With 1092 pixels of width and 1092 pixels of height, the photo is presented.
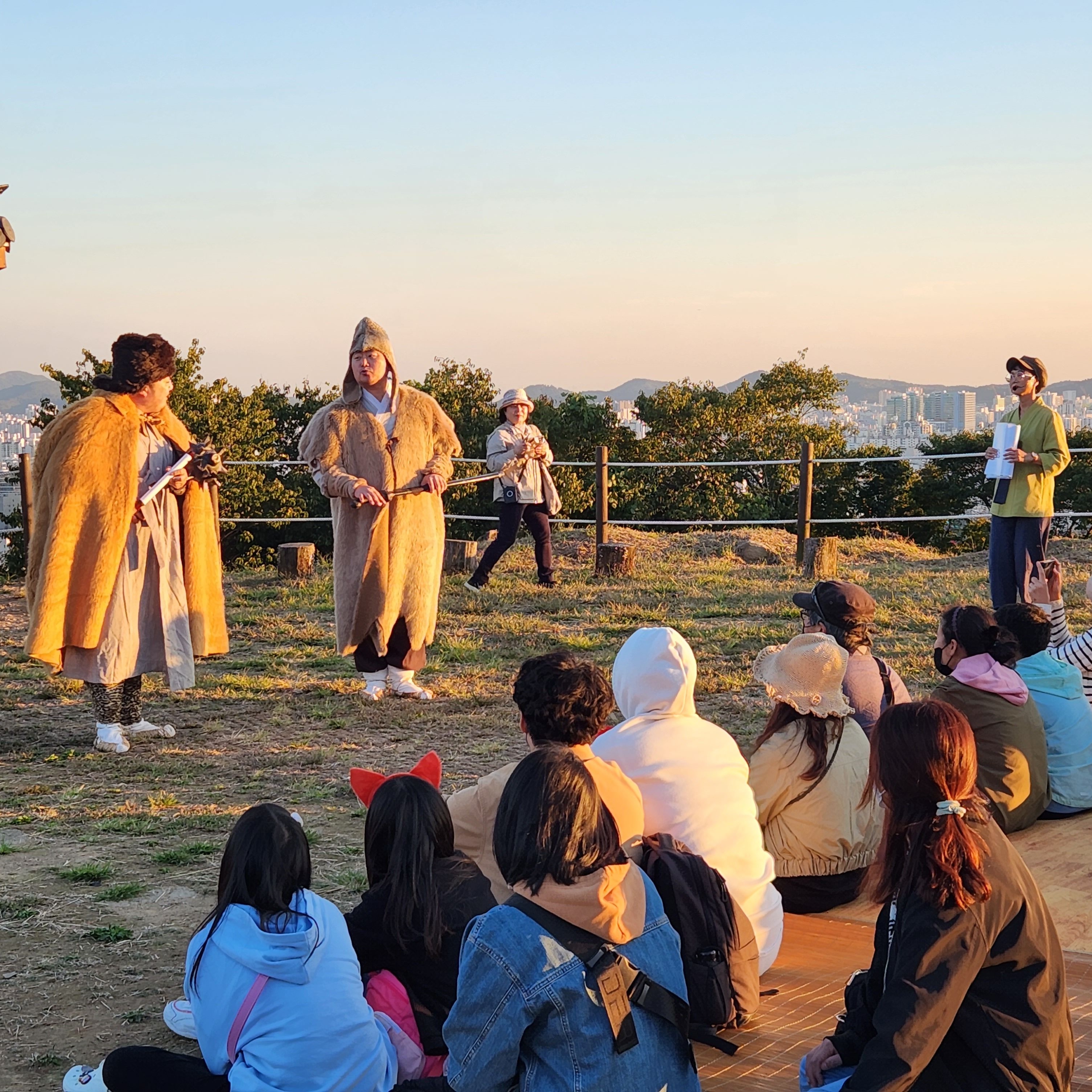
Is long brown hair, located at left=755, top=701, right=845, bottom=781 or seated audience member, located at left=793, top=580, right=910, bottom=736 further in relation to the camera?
seated audience member, located at left=793, top=580, right=910, bottom=736

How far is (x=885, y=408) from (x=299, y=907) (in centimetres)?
8661

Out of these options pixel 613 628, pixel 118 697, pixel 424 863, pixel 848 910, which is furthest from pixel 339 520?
pixel 424 863

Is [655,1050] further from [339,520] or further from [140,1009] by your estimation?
[339,520]

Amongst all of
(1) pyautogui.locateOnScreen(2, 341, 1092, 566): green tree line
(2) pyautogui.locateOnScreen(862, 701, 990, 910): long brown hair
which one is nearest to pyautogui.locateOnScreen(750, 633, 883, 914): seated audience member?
(2) pyautogui.locateOnScreen(862, 701, 990, 910): long brown hair

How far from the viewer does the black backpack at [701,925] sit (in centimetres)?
268

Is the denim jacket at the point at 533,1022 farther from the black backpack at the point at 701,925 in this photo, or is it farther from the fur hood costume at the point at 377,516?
the fur hood costume at the point at 377,516

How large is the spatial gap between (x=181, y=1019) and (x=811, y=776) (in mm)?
1733

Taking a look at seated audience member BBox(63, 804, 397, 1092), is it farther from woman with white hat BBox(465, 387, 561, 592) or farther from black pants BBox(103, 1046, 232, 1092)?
woman with white hat BBox(465, 387, 561, 592)

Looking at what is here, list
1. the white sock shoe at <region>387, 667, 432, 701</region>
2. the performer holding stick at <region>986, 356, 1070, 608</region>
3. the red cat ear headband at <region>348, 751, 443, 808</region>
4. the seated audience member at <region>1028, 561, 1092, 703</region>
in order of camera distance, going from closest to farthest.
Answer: the red cat ear headband at <region>348, 751, 443, 808</region>
the seated audience member at <region>1028, 561, 1092, 703</region>
the white sock shoe at <region>387, 667, 432, 701</region>
the performer holding stick at <region>986, 356, 1070, 608</region>

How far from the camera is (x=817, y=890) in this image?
372cm

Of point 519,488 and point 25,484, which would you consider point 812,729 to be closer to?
point 519,488

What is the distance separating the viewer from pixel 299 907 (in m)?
2.57

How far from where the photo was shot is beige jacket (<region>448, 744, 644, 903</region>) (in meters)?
2.68

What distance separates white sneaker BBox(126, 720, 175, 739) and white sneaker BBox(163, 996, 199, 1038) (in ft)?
9.83
